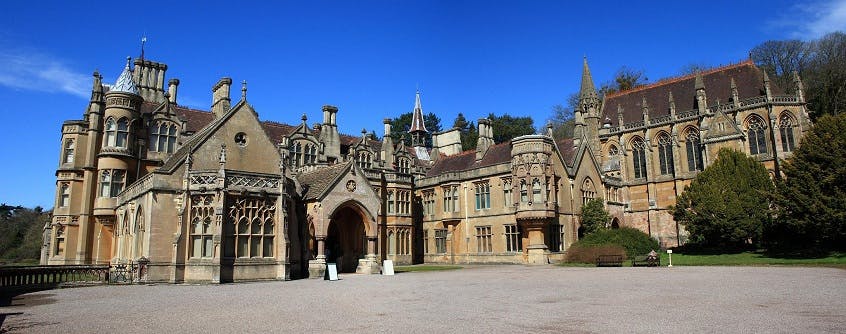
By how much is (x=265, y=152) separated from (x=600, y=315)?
20.0 m

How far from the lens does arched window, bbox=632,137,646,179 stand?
175 ft

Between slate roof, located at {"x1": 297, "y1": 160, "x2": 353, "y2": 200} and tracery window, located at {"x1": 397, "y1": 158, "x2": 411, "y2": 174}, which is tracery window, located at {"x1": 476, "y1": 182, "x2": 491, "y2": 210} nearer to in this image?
tracery window, located at {"x1": 397, "y1": 158, "x2": 411, "y2": 174}

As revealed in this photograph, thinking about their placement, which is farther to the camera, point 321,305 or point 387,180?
point 387,180

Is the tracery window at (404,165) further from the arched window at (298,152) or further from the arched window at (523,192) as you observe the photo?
the arched window at (523,192)

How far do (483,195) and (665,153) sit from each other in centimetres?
2277

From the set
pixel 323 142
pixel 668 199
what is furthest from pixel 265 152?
pixel 668 199

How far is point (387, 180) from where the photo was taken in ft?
129

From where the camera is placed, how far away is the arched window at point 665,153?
51531mm

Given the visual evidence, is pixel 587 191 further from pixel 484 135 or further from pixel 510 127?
pixel 510 127

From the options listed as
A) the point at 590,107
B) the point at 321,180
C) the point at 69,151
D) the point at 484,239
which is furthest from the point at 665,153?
the point at 69,151

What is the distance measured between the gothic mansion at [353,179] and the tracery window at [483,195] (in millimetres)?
130

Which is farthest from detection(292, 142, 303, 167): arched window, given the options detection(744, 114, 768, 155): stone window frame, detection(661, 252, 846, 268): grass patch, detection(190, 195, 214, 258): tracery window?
detection(744, 114, 768, 155): stone window frame

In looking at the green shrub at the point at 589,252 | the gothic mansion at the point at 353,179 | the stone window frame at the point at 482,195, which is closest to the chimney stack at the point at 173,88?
the gothic mansion at the point at 353,179

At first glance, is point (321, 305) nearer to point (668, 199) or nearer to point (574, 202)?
point (574, 202)
